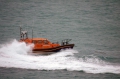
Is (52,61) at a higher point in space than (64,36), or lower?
lower

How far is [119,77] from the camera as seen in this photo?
42031 millimetres

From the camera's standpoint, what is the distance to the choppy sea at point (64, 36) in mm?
43781

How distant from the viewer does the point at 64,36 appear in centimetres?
7038

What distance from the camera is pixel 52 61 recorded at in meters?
46.9

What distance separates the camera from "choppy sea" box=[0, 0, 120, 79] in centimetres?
4378

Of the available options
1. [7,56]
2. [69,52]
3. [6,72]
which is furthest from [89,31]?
[6,72]

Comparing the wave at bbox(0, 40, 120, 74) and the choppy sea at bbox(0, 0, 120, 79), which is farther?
the wave at bbox(0, 40, 120, 74)

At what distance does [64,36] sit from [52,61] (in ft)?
77.8

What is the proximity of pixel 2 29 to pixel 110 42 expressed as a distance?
20.7 m

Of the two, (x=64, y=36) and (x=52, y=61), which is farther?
Answer: (x=64, y=36)

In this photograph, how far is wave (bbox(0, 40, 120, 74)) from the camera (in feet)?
146

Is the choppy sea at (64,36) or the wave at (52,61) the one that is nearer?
the choppy sea at (64,36)

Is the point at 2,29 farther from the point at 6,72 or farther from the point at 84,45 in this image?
the point at 6,72

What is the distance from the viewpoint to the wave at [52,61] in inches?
1747
